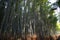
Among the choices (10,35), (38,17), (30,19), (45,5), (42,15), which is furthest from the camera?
(45,5)

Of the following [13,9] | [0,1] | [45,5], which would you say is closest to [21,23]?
[13,9]

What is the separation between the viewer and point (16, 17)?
10.7 metres

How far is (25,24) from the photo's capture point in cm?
1093

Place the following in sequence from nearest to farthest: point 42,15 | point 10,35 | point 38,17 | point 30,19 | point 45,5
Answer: point 10,35, point 30,19, point 38,17, point 42,15, point 45,5

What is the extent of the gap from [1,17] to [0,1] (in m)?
1.03

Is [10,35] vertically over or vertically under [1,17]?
under

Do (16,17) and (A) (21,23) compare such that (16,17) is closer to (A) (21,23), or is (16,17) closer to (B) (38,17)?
(A) (21,23)

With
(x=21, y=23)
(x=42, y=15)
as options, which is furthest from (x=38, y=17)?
(x=21, y=23)

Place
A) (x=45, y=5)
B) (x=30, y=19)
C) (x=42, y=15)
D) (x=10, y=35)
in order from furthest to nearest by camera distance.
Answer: (x=45, y=5), (x=42, y=15), (x=30, y=19), (x=10, y=35)

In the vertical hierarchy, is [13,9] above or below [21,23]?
above

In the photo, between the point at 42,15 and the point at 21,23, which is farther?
the point at 42,15

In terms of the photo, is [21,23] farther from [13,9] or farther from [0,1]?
[0,1]

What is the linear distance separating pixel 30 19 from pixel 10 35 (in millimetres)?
1729

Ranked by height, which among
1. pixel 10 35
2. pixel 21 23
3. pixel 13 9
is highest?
pixel 13 9
